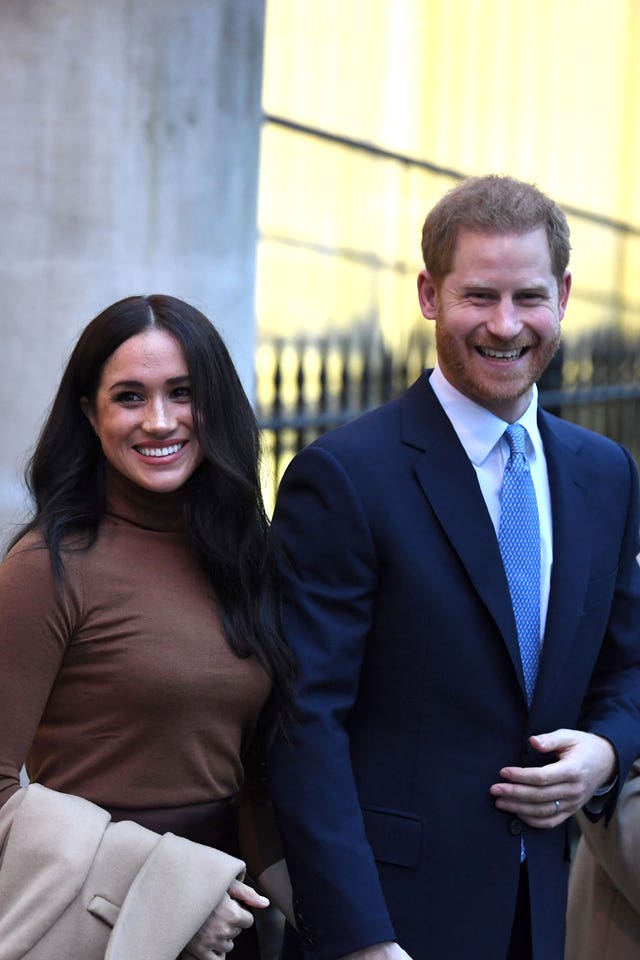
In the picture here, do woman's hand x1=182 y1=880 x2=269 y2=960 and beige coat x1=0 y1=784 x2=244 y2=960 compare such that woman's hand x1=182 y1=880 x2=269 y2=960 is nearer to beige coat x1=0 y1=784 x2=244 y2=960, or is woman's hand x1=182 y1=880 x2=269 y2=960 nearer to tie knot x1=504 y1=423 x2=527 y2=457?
beige coat x1=0 y1=784 x2=244 y2=960

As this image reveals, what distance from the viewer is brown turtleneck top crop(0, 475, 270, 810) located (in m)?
2.55

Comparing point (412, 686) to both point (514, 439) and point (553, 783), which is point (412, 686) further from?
point (514, 439)

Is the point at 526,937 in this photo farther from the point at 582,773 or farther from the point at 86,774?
the point at 86,774

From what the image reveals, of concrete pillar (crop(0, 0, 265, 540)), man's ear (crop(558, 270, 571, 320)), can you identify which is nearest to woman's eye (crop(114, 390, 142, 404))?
man's ear (crop(558, 270, 571, 320))

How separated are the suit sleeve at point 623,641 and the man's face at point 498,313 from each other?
0.42 meters

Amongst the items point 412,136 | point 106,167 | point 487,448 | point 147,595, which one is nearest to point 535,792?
point 487,448

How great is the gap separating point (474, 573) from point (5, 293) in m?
2.20

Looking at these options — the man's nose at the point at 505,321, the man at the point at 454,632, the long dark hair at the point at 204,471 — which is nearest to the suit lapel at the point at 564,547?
the man at the point at 454,632

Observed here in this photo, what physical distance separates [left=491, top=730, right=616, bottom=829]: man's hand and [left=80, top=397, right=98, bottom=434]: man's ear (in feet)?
3.45

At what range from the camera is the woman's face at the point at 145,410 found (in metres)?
2.75

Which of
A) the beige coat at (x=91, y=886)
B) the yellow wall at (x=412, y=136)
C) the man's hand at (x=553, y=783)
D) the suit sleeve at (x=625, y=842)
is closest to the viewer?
the beige coat at (x=91, y=886)

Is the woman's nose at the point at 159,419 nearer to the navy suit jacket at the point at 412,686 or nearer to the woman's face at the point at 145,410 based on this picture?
the woman's face at the point at 145,410

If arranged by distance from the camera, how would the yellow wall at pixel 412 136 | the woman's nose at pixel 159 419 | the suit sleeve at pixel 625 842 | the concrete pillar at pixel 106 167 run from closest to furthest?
the woman's nose at pixel 159 419
the suit sleeve at pixel 625 842
the concrete pillar at pixel 106 167
the yellow wall at pixel 412 136

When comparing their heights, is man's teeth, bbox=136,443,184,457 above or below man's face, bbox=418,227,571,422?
below
